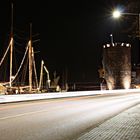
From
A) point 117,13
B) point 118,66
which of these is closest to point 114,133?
point 117,13

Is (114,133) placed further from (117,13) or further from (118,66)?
(118,66)

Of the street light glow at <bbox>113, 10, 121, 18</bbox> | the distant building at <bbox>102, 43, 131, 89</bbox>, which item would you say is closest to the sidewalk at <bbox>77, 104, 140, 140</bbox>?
the street light glow at <bbox>113, 10, 121, 18</bbox>

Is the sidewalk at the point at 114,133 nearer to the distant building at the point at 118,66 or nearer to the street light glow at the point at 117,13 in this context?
the street light glow at the point at 117,13

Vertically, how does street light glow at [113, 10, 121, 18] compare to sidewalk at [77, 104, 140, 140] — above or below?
above

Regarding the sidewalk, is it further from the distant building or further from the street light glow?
the distant building

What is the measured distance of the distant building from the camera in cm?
6525

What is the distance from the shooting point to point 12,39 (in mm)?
57625

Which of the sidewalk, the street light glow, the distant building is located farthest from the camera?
the distant building

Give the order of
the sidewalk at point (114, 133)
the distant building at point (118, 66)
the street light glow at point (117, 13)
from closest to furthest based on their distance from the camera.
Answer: the sidewalk at point (114, 133), the street light glow at point (117, 13), the distant building at point (118, 66)

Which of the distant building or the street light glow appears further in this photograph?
the distant building

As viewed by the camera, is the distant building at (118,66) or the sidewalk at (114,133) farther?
the distant building at (118,66)

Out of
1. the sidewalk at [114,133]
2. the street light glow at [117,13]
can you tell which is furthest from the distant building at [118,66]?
the sidewalk at [114,133]

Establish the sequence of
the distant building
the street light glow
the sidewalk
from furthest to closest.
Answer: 1. the distant building
2. the street light glow
3. the sidewalk

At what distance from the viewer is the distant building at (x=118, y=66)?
6525 cm
